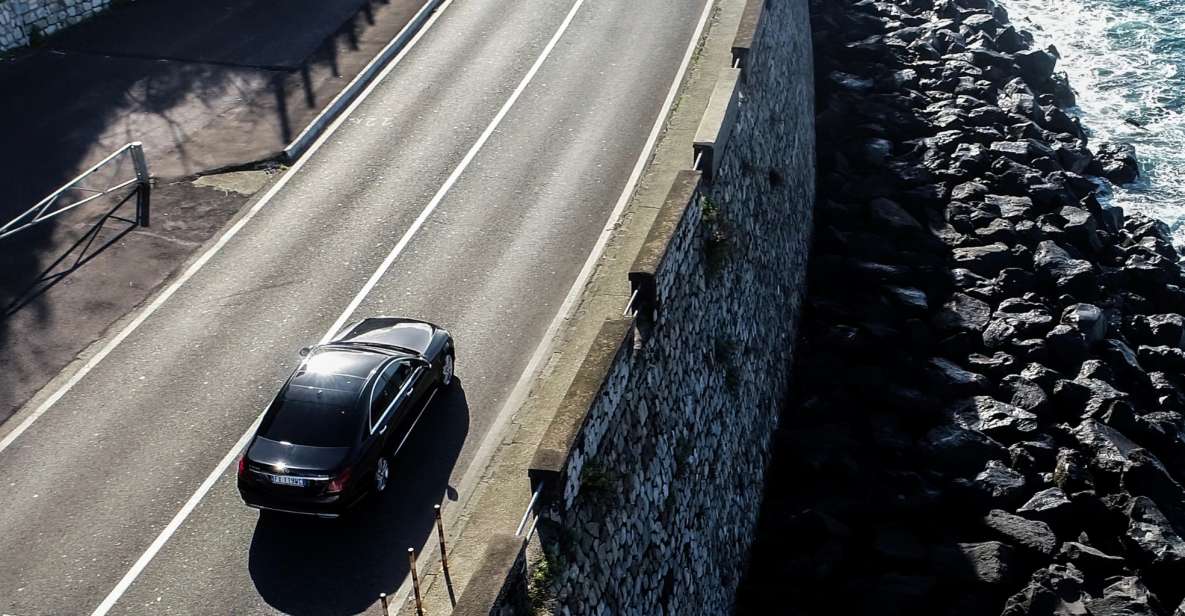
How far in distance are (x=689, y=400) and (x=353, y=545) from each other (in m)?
6.33

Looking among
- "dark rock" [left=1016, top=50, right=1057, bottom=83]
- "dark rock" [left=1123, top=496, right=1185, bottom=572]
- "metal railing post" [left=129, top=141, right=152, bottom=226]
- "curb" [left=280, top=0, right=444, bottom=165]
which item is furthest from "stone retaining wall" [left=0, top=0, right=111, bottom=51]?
"dark rock" [left=1016, top=50, right=1057, bottom=83]

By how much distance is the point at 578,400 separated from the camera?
49.6ft

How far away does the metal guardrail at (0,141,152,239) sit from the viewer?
21.9 m

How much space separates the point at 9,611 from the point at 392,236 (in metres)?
9.44

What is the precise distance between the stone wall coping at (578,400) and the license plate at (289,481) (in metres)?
2.70

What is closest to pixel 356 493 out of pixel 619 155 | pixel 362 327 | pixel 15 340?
pixel 362 327

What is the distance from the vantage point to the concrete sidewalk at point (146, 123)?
20.2 meters

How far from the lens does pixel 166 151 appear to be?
81.3 feet

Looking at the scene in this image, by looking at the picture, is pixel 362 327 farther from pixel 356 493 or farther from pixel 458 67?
pixel 458 67

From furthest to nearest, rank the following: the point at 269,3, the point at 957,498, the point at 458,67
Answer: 1. the point at 269,3
2. the point at 458,67
3. the point at 957,498

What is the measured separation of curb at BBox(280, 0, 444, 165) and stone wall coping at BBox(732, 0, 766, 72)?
8.32m

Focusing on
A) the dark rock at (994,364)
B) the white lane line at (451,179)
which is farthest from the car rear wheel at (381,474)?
the dark rock at (994,364)

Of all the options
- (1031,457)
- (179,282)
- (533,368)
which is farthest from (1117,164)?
(179,282)

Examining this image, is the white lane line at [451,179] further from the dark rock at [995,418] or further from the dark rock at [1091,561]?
the dark rock at [1091,561]
